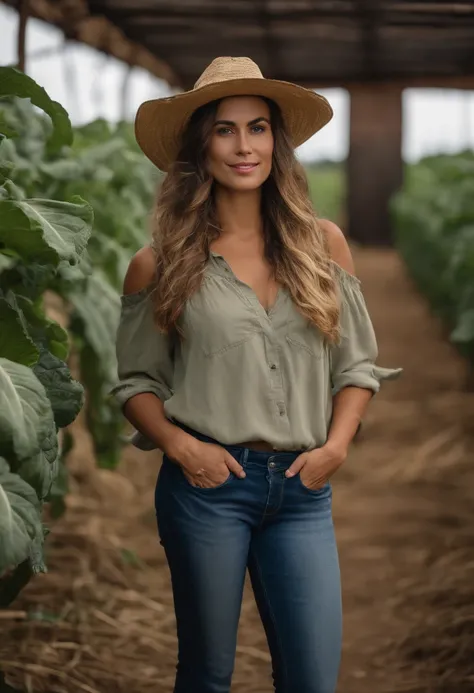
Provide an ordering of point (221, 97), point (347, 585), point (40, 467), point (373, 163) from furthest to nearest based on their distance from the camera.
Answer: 1. point (373, 163)
2. point (347, 585)
3. point (221, 97)
4. point (40, 467)

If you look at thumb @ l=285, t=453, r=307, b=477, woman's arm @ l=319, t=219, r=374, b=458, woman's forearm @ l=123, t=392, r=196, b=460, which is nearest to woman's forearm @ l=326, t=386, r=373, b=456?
woman's arm @ l=319, t=219, r=374, b=458

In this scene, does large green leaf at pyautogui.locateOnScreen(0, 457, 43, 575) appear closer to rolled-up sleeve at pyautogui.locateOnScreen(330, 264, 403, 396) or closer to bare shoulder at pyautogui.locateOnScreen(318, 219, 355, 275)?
rolled-up sleeve at pyautogui.locateOnScreen(330, 264, 403, 396)

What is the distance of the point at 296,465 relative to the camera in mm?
2777

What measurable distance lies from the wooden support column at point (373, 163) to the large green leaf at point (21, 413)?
2037 cm

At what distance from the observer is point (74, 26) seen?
26.2 ft

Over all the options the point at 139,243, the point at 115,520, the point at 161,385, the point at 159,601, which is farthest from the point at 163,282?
the point at 115,520

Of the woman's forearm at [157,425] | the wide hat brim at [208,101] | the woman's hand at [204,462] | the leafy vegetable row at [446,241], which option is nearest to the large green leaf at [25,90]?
the wide hat brim at [208,101]

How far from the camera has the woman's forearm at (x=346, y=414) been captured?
2.90 metres

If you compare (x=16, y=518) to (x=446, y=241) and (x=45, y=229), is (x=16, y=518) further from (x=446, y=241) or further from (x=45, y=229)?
(x=446, y=241)

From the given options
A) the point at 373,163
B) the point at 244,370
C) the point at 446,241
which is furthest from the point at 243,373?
the point at 373,163

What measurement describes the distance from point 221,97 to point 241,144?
Result: 16cm

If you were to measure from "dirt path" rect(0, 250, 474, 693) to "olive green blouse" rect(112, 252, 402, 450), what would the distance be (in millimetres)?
1523

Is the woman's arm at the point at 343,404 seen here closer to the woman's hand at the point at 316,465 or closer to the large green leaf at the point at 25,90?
the woman's hand at the point at 316,465

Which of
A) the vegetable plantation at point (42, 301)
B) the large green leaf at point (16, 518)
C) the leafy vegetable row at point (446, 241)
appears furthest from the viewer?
the leafy vegetable row at point (446, 241)
